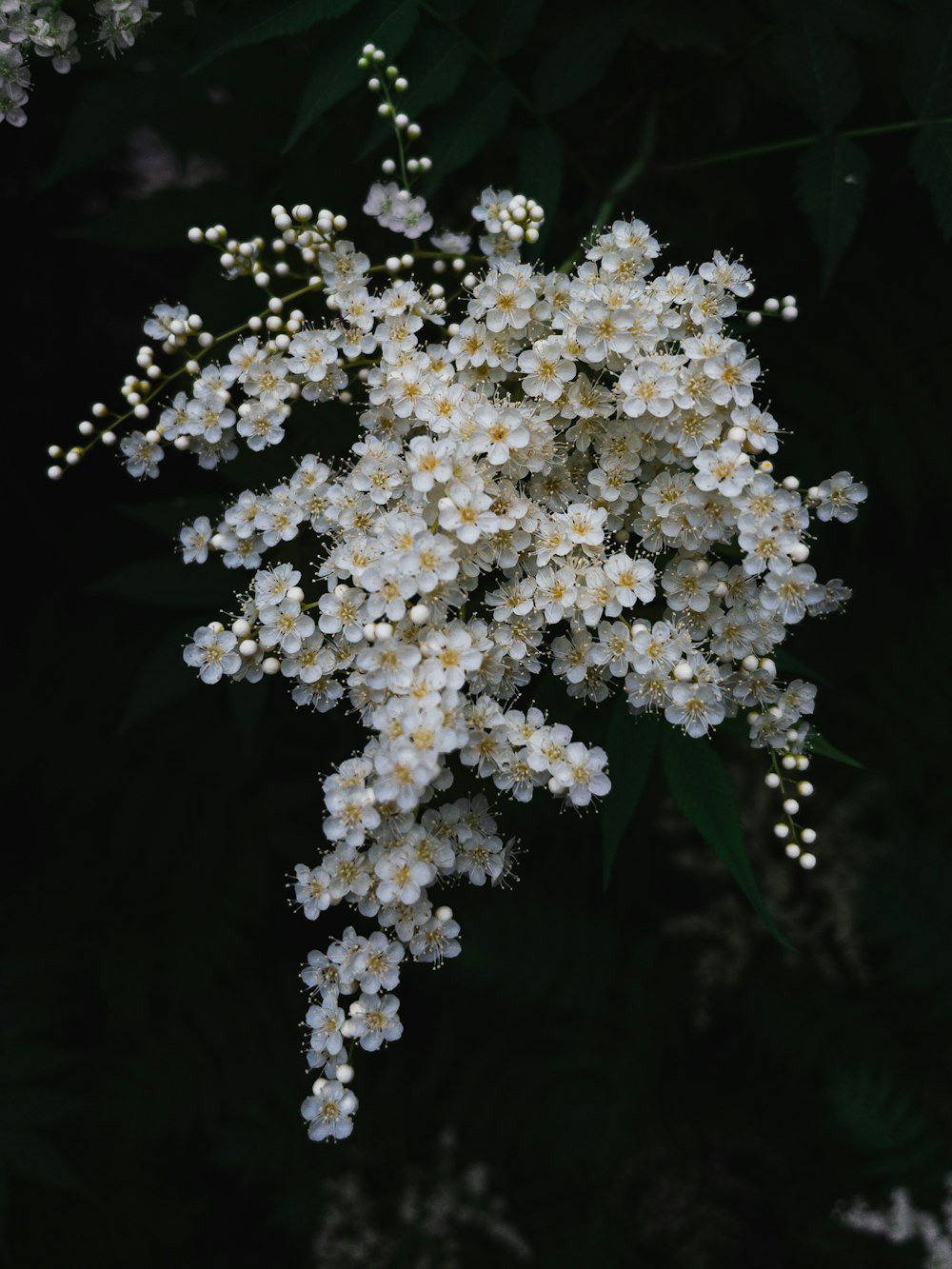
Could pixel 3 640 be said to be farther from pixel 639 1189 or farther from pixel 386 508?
pixel 639 1189

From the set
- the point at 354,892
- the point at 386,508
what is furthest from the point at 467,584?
the point at 354,892

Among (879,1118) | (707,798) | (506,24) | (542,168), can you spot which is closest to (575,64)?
(506,24)

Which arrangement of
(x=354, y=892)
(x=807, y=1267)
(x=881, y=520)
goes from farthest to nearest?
(x=881, y=520) → (x=807, y=1267) → (x=354, y=892)

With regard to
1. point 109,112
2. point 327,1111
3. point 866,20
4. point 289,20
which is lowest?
point 327,1111

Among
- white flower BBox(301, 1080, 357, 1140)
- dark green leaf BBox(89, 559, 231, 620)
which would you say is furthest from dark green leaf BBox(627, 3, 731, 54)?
white flower BBox(301, 1080, 357, 1140)

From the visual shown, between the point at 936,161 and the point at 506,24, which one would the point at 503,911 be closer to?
the point at 936,161

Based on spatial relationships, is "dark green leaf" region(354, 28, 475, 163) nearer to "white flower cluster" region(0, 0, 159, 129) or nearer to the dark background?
"white flower cluster" region(0, 0, 159, 129)
